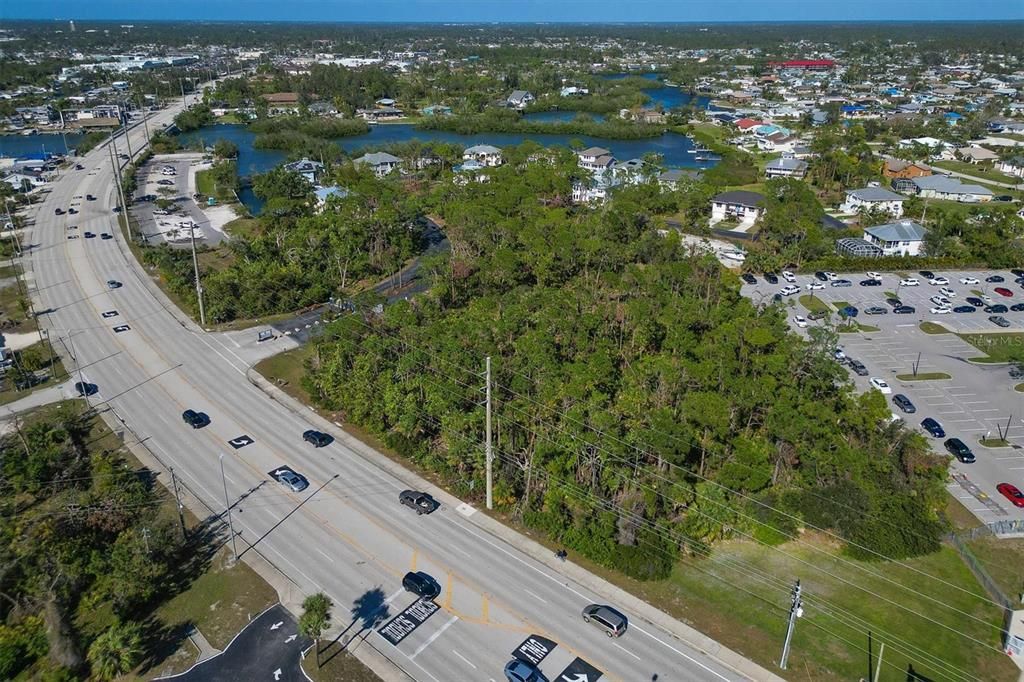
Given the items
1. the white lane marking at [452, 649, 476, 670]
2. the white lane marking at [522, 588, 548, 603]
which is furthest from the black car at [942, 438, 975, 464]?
the white lane marking at [452, 649, 476, 670]

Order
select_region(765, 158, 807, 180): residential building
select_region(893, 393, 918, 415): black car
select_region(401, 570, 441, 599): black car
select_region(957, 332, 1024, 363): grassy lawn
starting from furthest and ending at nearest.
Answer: select_region(765, 158, 807, 180): residential building < select_region(957, 332, 1024, 363): grassy lawn < select_region(893, 393, 918, 415): black car < select_region(401, 570, 441, 599): black car

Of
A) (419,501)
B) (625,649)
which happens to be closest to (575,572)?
(625,649)

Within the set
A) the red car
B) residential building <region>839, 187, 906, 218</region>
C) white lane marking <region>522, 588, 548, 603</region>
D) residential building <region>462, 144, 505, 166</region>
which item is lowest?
white lane marking <region>522, 588, 548, 603</region>

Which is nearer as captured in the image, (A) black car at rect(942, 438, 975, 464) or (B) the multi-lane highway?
(B) the multi-lane highway

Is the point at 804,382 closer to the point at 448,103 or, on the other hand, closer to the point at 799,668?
the point at 799,668

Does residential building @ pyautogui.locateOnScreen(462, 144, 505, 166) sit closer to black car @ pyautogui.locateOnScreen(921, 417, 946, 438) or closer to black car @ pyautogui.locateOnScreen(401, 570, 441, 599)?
black car @ pyautogui.locateOnScreen(921, 417, 946, 438)

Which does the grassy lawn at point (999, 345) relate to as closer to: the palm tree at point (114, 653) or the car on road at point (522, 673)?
the car on road at point (522, 673)

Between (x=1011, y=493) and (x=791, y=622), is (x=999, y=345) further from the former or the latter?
(x=791, y=622)
